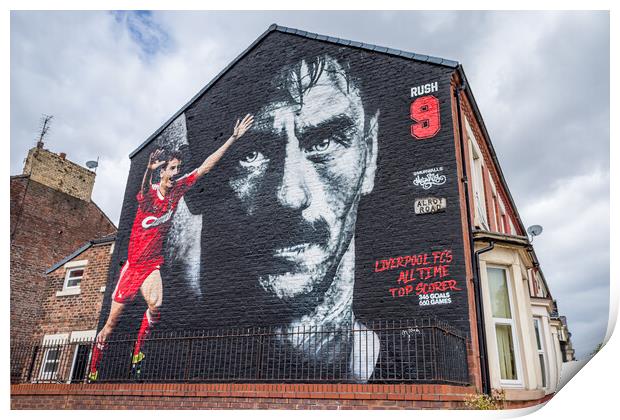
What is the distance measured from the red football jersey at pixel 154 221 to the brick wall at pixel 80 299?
6.76 feet

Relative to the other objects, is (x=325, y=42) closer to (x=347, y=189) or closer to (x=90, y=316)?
(x=347, y=189)

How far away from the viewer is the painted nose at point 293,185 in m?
13.7

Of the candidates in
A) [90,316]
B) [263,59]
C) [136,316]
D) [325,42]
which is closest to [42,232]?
[90,316]

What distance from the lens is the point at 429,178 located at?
39.2 feet

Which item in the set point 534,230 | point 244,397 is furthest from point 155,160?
point 534,230

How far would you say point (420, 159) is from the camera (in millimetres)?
12266

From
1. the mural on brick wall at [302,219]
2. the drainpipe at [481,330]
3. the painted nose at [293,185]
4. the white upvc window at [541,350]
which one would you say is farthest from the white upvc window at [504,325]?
the painted nose at [293,185]

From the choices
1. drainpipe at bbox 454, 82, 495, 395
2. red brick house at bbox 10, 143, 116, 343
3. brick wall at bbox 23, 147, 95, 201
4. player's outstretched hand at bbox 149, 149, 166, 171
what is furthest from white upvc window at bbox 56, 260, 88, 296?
drainpipe at bbox 454, 82, 495, 395

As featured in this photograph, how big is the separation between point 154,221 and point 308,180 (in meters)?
5.64

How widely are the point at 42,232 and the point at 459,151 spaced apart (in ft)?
68.6

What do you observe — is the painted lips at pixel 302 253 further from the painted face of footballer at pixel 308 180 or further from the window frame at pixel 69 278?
the window frame at pixel 69 278

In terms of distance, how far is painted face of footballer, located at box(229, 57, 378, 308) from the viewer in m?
12.6

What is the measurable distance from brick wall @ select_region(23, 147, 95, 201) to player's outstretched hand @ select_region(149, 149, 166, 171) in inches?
419
